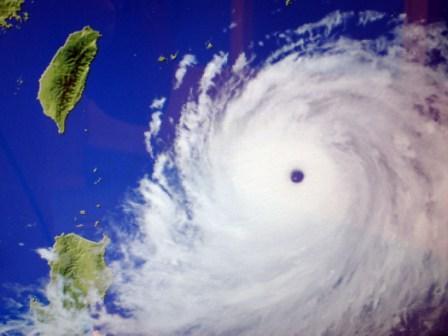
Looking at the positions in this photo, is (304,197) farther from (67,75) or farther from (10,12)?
(10,12)

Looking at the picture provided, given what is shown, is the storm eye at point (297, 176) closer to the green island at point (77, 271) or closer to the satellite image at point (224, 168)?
the satellite image at point (224, 168)

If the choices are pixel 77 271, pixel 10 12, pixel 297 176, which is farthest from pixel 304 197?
pixel 10 12

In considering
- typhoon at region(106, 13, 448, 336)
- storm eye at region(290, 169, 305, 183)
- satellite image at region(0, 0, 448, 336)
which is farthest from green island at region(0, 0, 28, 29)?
storm eye at region(290, 169, 305, 183)

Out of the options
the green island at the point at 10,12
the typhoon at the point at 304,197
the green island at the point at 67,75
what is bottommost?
the typhoon at the point at 304,197

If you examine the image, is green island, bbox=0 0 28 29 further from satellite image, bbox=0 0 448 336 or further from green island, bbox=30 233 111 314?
green island, bbox=30 233 111 314

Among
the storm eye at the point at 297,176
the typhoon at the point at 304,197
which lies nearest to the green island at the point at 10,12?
the typhoon at the point at 304,197

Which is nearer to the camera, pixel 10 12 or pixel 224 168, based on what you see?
pixel 10 12

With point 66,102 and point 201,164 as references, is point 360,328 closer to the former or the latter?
point 201,164

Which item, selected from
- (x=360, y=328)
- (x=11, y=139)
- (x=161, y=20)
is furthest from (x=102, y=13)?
(x=360, y=328)
